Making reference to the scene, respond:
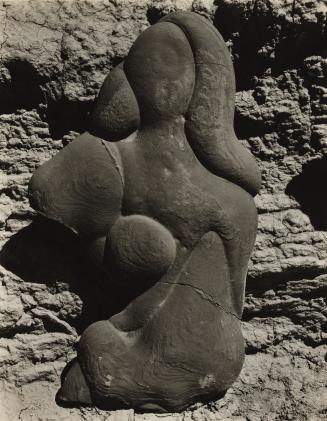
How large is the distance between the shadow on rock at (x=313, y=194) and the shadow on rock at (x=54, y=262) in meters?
0.50

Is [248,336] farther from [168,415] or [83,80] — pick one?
[83,80]

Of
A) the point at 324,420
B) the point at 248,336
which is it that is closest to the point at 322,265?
the point at 248,336

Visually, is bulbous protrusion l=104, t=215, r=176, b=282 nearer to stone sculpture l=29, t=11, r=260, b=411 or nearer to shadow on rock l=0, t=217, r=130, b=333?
stone sculpture l=29, t=11, r=260, b=411

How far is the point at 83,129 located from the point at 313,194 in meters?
0.57

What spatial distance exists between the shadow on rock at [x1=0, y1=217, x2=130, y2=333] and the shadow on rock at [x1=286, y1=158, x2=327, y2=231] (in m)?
0.50

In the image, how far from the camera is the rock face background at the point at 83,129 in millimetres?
1168

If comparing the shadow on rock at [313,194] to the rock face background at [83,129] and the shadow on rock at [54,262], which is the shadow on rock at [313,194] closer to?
the rock face background at [83,129]

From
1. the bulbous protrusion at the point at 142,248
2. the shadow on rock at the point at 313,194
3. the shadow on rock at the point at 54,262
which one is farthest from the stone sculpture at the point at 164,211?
the shadow on rock at the point at 313,194

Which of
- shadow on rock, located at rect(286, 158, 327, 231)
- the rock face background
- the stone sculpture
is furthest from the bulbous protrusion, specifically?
shadow on rock, located at rect(286, 158, 327, 231)

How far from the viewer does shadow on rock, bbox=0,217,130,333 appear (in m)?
1.19

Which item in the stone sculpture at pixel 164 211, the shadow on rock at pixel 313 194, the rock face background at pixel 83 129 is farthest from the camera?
the shadow on rock at pixel 313 194

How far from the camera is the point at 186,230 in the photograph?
1.05 metres

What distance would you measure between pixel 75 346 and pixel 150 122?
55 cm

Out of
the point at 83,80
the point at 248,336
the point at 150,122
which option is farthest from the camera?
the point at 248,336
